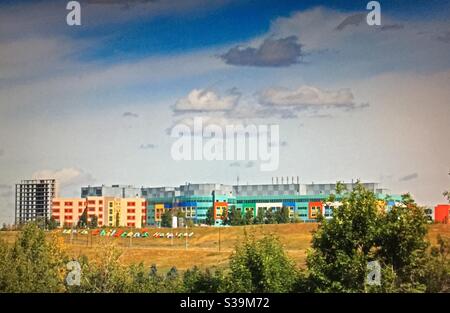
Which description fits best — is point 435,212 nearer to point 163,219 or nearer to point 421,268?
point 421,268

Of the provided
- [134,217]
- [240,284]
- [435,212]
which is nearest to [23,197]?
[134,217]

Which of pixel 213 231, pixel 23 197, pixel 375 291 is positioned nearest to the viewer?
pixel 375 291

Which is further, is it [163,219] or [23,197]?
[163,219]

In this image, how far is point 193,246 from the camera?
46281 millimetres

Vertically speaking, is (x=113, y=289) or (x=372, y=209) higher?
(x=372, y=209)

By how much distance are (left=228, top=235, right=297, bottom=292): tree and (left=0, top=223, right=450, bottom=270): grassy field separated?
11074 millimetres

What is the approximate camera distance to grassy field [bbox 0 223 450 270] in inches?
1454

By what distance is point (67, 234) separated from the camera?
168ft

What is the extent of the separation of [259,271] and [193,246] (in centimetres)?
2566

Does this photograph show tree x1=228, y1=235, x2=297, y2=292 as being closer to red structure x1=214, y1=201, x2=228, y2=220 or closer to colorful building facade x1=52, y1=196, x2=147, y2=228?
red structure x1=214, y1=201, x2=228, y2=220

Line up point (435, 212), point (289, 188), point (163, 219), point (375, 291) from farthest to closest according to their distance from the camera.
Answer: point (289, 188) → point (163, 219) → point (435, 212) → point (375, 291)

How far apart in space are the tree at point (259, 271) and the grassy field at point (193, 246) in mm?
11074

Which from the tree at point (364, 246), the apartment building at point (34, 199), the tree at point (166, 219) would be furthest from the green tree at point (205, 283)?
the tree at point (166, 219)
